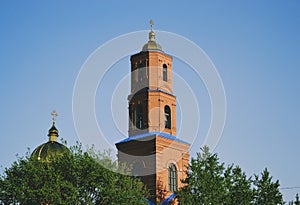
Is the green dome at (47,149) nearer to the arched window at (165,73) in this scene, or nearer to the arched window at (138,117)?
the arched window at (138,117)

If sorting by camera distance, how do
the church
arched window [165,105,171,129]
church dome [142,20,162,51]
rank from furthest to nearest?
church dome [142,20,162,51], arched window [165,105,171,129], the church

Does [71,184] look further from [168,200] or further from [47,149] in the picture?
[47,149]

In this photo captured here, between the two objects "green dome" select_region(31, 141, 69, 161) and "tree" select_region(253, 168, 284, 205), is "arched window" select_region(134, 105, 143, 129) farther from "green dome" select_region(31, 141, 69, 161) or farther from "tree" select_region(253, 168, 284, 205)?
"tree" select_region(253, 168, 284, 205)

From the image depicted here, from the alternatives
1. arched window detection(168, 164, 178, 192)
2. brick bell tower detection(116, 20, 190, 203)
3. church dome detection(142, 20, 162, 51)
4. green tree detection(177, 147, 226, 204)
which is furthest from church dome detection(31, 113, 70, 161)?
green tree detection(177, 147, 226, 204)

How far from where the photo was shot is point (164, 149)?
43406mm

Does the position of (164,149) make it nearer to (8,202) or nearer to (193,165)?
(193,165)

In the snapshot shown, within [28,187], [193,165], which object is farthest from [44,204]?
[193,165]

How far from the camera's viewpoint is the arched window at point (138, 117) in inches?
1759

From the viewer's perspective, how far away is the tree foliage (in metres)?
33.3

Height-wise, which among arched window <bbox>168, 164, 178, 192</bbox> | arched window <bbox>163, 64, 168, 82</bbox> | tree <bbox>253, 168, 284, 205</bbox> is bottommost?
tree <bbox>253, 168, 284, 205</bbox>

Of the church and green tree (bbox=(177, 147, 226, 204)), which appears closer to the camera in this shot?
green tree (bbox=(177, 147, 226, 204))

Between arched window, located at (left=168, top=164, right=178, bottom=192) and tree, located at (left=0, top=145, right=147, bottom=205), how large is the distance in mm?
8690

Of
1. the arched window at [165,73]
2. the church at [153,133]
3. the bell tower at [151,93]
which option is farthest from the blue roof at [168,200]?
the arched window at [165,73]

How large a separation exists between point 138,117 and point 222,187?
1320 cm
